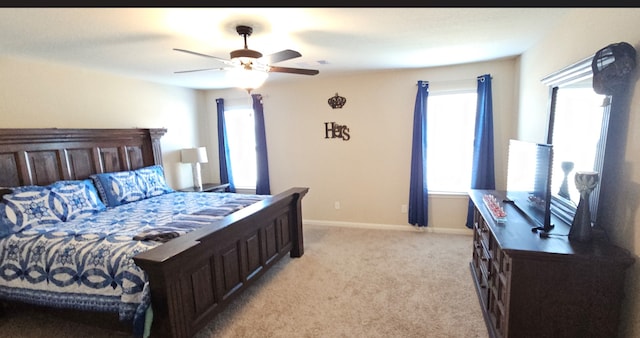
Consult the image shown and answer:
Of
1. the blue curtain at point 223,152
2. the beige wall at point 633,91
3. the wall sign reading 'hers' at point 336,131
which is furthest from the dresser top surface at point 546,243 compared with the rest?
the blue curtain at point 223,152

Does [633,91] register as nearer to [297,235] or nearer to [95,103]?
[297,235]

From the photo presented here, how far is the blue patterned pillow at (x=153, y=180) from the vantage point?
3.55 metres

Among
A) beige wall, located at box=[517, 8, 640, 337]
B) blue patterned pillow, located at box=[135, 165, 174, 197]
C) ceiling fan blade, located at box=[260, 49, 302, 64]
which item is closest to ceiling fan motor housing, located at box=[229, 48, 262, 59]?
ceiling fan blade, located at box=[260, 49, 302, 64]

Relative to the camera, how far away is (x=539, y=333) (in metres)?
1.51

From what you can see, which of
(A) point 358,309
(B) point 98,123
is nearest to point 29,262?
(B) point 98,123

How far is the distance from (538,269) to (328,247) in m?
2.42

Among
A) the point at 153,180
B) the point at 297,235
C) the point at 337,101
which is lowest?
the point at 297,235

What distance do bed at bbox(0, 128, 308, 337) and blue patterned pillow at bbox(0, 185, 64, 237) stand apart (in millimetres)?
12

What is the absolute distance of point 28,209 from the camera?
238cm

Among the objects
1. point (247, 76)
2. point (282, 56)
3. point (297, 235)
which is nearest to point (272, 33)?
point (282, 56)

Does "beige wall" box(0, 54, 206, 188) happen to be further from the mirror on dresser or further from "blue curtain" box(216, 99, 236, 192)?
the mirror on dresser

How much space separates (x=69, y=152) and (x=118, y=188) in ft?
1.99

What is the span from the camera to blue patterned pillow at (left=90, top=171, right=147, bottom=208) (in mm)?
3146

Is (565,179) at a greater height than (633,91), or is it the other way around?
(633,91)
